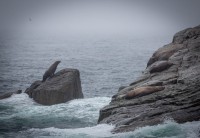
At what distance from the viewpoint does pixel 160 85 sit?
25.4 metres

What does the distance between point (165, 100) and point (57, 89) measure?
492 inches

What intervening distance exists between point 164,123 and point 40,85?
17286 mm

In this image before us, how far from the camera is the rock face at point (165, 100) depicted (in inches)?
817

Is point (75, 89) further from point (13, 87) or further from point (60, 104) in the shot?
point (13, 87)

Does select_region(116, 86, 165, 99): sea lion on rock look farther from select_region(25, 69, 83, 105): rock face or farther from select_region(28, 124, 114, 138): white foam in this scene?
select_region(25, 69, 83, 105): rock face

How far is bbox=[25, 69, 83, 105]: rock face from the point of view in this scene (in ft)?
105

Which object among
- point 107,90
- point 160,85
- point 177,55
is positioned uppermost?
point 177,55

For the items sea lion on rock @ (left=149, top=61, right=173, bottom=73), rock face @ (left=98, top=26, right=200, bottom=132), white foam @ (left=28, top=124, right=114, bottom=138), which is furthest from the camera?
sea lion on rock @ (left=149, top=61, right=173, bottom=73)

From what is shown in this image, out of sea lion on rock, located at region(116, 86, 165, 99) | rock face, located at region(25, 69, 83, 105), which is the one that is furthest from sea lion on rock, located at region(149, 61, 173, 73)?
rock face, located at region(25, 69, 83, 105)

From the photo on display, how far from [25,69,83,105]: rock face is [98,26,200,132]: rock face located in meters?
7.60

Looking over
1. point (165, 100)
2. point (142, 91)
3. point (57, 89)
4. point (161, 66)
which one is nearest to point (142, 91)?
point (142, 91)

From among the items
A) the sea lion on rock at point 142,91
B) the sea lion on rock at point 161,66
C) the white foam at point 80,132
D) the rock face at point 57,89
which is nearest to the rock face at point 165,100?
the sea lion on rock at point 161,66

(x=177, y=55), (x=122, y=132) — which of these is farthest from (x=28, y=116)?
(x=177, y=55)

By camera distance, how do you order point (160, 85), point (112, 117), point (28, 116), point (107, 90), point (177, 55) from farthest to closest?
1. point (107, 90)
2. point (177, 55)
3. point (28, 116)
4. point (160, 85)
5. point (112, 117)
